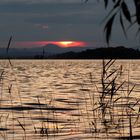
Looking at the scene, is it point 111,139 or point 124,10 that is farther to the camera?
point 111,139

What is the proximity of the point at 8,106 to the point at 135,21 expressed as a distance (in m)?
18.3

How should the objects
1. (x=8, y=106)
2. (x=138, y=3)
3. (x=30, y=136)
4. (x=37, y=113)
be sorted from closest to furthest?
(x=138, y=3), (x=30, y=136), (x=37, y=113), (x=8, y=106)

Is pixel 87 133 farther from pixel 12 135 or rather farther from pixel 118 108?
pixel 118 108

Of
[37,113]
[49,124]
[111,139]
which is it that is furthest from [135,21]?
[37,113]

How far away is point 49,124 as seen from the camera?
55.2 ft

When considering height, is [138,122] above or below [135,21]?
below

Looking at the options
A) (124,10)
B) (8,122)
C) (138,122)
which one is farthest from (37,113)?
(124,10)

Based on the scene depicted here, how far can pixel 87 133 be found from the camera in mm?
14898

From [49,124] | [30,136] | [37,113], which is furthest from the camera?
[37,113]

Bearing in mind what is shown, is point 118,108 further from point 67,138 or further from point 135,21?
point 135,21

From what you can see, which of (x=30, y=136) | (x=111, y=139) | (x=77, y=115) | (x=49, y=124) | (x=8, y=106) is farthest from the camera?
(x=8, y=106)

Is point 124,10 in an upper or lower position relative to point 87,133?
upper

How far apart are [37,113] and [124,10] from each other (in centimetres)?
1515

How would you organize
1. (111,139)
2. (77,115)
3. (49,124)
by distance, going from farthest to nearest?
1. (77,115)
2. (49,124)
3. (111,139)
